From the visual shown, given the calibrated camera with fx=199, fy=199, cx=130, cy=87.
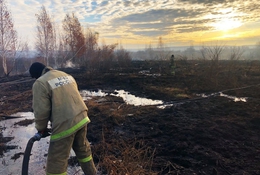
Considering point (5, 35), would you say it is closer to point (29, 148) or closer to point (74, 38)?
point (74, 38)

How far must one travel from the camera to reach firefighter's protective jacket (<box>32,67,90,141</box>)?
101 inches

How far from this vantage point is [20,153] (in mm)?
4332

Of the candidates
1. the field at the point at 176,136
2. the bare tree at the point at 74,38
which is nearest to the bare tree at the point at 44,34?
the bare tree at the point at 74,38

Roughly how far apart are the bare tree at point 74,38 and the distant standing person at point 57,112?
31310 millimetres

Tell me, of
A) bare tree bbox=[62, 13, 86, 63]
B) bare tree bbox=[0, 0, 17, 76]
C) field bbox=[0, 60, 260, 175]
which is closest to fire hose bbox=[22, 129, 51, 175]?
field bbox=[0, 60, 260, 175]

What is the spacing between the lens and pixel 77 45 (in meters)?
32.9

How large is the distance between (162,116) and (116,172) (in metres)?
3.92

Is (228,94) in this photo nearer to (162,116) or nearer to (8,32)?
(162,116)

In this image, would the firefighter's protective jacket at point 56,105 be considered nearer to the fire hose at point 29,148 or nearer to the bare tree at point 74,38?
the fire hose at point 29,148

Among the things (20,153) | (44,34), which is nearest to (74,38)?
(44,34)

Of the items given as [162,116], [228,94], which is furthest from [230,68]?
[162,116]

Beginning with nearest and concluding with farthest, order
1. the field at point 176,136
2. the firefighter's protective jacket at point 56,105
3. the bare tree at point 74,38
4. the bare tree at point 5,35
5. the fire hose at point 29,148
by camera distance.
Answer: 1. the firefighter's protective jacket at point 56,105
2. the fire hose at point 29,148
3. the field at point 176,136
4. the bare tree at point 5,35
5. the bare tree at point 74,38

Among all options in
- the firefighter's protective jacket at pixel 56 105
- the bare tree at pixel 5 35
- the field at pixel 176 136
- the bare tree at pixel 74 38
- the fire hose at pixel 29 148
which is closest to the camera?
the firefighter's protective jacket at pixel 56 105

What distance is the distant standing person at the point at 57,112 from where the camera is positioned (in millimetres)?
2578
